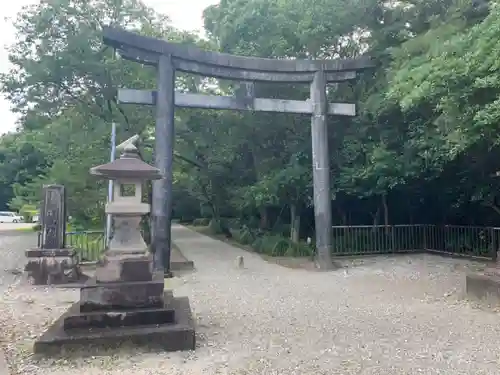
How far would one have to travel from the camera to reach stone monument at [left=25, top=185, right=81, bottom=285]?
29.2 ft

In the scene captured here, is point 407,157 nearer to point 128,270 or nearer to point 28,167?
point 128,270

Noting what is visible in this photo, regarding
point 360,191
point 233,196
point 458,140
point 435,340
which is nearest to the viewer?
point 435,340

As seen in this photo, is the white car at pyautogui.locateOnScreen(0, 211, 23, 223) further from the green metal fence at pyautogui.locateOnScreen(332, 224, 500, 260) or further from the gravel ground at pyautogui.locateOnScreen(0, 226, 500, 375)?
the green metal fence at pyautogui.locateOnScreen(332, 224, 500, 260)

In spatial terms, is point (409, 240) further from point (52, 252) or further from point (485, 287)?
point (52, 252)

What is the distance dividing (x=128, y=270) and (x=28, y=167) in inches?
1234

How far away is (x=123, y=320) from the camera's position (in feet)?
16.0

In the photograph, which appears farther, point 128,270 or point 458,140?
point 458,140

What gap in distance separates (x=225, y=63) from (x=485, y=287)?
7118 mm

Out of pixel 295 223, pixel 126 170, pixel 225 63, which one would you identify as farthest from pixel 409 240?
pixel 126 170

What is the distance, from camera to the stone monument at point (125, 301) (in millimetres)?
4652

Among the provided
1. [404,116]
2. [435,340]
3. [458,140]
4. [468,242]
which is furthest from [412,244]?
[435,340]

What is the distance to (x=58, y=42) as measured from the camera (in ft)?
41.7

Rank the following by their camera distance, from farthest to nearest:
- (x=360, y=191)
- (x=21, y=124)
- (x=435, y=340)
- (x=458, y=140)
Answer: (x=21, y=124) < (x=360, y=191) < (x=458, y=140) < (x=435, y=340)

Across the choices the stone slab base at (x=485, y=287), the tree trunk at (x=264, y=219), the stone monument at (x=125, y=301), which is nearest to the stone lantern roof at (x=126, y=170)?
the stone monument at (x=125, y=301)
